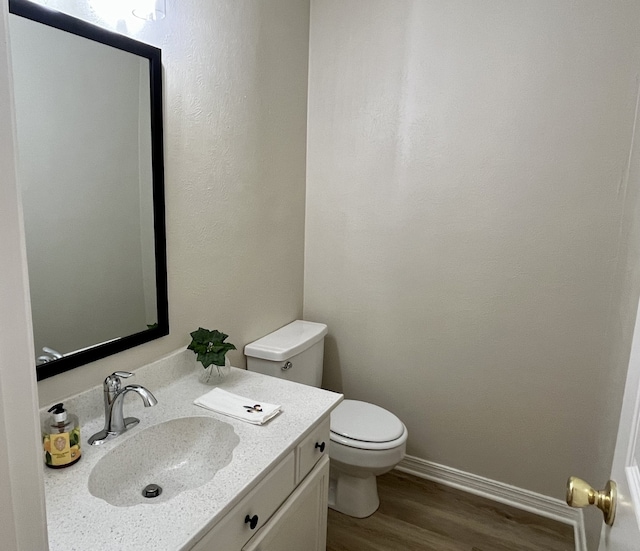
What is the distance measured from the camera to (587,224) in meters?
1.86

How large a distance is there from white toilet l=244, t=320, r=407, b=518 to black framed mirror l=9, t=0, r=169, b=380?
1.86 feet

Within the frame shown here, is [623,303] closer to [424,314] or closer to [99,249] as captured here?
[424,314]

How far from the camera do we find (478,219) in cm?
205

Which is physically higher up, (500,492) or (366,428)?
(366,428)

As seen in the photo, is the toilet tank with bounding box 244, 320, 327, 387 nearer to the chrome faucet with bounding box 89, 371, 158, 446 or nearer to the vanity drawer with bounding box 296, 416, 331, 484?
the vanity drawer with bounding box 296, 416, 331, 484

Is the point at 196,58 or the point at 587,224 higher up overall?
the point at 196,58

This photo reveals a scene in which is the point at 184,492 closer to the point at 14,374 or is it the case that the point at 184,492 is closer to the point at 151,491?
the point at 151,491

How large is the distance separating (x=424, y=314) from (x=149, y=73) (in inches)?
61.5

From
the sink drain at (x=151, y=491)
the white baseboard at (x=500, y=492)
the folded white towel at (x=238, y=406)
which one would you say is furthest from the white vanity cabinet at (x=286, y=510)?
the white baseboard at (x=500, y=492)

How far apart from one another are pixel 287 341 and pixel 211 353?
0.57 metres

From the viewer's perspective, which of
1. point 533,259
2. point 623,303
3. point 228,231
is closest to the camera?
point 623,303

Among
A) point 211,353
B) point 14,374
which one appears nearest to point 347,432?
point 211,353

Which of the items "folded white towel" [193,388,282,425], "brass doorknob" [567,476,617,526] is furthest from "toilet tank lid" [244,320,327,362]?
"brass doorknob" [567,476,617,526]

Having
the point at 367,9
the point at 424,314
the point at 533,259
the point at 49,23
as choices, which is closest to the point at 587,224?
the point at 533,259
